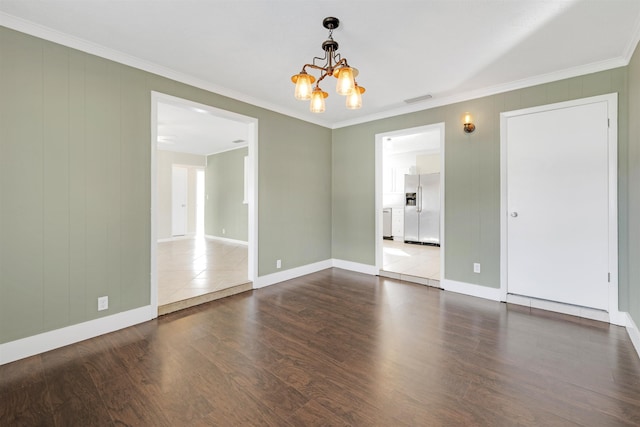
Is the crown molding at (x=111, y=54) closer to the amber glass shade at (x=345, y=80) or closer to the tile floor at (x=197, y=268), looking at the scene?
the amber glass shade at (x=345, y=80)

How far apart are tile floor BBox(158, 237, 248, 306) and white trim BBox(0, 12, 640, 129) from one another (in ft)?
8.15

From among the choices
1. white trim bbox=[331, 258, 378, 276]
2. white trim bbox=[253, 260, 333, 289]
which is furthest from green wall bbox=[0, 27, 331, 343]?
white trim bbox=[331, 258, 378, 276]

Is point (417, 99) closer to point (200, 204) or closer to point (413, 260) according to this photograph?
point (413, 260)

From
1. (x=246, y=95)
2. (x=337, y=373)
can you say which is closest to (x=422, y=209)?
(x=246, y=95)

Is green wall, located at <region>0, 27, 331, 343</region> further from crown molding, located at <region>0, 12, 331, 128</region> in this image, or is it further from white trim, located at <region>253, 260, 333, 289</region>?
white trim, located at <region>253, 260, 333, 289</region>

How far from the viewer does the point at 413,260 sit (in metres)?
5.52

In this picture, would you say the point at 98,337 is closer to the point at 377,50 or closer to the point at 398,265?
the point at 377,50

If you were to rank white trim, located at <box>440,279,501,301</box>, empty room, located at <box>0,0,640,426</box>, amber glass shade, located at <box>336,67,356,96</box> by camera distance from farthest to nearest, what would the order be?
white trim, located at <box>440,279,501,301</box>
amber glass shade, located at <box>336,67,356,96</box>
empty room, located at <box>0,0,640,426</box>

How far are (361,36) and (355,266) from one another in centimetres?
354

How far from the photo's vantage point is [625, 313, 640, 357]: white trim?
7.62 feet

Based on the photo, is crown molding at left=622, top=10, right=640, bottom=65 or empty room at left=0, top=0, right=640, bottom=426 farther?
crown molding at left=622, top=10, right=640, bottom=65

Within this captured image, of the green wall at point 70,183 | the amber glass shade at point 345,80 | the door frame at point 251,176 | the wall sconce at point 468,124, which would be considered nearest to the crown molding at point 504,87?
the wall sconce at point 468,124

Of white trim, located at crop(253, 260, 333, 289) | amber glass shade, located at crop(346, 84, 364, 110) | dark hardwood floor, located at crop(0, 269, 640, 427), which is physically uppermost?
amber glass shade, located at crop(346, 84, 364, 110)

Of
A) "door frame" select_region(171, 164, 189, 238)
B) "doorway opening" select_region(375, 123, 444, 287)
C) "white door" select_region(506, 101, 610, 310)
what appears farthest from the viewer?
"door frame" select_region(171, 164, 189, 238)
